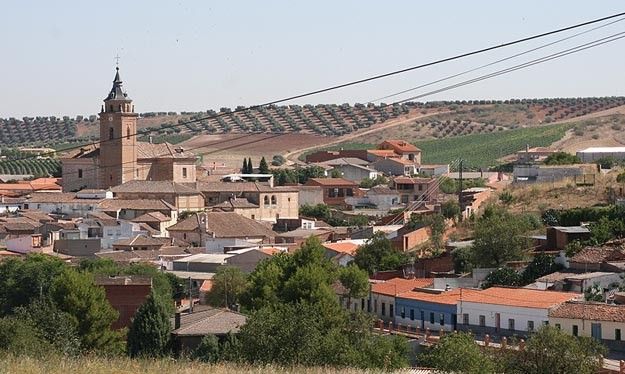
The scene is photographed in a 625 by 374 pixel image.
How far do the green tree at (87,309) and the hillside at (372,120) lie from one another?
98353 mm

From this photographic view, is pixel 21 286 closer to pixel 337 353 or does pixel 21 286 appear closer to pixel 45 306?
pixel 45 306

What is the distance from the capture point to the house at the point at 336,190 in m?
78.4

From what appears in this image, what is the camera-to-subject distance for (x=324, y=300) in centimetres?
3125

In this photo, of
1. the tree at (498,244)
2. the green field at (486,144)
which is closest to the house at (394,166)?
the green field at (486,144)

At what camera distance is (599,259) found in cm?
3447

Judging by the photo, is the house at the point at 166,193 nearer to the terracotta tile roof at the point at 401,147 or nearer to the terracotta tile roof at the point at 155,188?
the terracotta tile roof at the point at 155,188

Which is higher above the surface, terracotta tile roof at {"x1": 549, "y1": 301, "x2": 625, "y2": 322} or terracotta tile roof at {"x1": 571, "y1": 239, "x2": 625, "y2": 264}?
terracotta tile roof at {"x1": 571, "y1": 239, "x2": 625, "y2": 264}

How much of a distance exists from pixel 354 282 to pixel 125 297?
6669mm

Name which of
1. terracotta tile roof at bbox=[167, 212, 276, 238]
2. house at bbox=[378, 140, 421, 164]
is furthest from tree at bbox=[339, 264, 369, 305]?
house at bbox=[378, 140, 421, 164]

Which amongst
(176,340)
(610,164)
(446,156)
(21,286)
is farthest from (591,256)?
(446,156)

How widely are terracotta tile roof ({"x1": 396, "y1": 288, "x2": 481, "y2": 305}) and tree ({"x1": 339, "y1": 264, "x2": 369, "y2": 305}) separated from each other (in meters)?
0.98

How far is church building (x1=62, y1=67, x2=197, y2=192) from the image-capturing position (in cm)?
7769

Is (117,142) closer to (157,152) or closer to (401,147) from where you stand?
(157,152)

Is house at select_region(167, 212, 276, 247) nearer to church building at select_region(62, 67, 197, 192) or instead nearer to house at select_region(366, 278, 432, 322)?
church building at select_region(62, 67, 197, 192)
